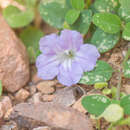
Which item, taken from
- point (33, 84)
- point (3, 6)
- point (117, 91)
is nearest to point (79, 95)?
point (117, 91)

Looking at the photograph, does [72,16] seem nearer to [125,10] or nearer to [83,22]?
[83,22]

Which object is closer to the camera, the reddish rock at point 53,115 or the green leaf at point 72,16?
the reddish rock at point 53,115

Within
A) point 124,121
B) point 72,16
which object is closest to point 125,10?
point 72,16

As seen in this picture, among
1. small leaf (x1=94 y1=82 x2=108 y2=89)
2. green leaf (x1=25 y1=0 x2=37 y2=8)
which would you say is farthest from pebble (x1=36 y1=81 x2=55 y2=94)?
green leaf (x1=25 y1=0 x2=37 y2=8)

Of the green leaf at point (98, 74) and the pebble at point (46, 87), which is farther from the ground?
the green leaf at point (98, 74)

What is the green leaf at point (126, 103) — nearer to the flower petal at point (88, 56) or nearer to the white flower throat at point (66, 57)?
the flower petal at point (88, 56)

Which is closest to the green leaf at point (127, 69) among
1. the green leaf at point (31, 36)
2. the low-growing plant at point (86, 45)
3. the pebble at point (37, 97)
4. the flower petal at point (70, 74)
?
the low-growing plant at point (86, 45)

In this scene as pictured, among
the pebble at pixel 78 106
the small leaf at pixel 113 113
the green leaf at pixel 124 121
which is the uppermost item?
the small leaf at pixel 113 113

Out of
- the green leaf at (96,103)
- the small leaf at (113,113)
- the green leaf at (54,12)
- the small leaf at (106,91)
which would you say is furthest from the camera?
the green leaf at (54,12)
